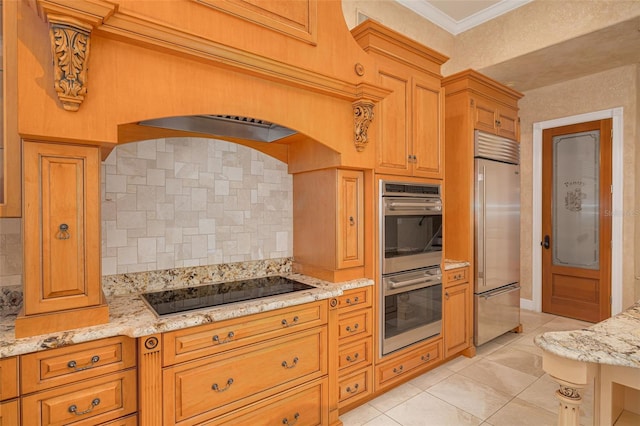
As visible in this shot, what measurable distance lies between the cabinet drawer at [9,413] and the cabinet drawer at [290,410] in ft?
2.54

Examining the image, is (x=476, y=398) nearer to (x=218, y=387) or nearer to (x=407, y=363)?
(x=407, y=363)

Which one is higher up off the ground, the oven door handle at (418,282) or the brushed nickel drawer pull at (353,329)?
the oven door handle at (418,282)

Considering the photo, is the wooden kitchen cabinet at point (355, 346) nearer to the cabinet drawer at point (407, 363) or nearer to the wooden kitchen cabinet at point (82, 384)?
the cabinet drawer at point (407, 363)

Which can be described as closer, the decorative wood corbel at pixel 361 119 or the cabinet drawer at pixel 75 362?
the cabinet drawer at pixel 75 362

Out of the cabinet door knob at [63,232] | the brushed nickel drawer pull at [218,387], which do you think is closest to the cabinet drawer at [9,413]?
the cabinet door knob at [63,232]

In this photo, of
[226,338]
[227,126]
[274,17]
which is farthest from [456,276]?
[274,17]

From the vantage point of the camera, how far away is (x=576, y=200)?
4.28 m

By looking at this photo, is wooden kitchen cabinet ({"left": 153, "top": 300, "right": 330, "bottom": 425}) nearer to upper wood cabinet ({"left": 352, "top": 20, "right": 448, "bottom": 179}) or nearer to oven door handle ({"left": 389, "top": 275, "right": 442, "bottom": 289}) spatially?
oven door handle ({"left": 389, "top": 275, "right": 442, "bottom": 289})

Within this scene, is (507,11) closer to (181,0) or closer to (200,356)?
(181,0)

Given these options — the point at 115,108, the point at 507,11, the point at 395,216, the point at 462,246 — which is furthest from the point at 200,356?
the point at 507,11

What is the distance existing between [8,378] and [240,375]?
37.3 inches

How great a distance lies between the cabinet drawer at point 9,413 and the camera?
4.06 feet

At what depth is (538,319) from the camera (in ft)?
14.3

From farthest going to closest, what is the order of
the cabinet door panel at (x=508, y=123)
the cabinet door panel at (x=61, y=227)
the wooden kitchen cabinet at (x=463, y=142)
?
the cabinet door panel at (x=508, y=123) < the wooden kitchen cabinet at (x=463, y=142) < the cabinet door panel at (x=61, y=227)
